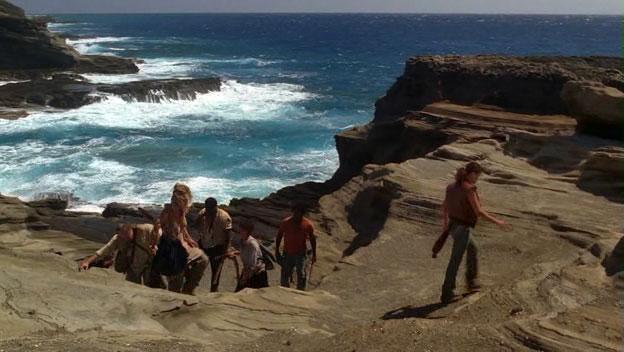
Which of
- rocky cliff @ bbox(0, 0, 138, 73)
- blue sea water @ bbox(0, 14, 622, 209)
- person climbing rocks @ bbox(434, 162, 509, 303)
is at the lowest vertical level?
Answer: blue sea water @ bbox(0, 14, 622, 209)

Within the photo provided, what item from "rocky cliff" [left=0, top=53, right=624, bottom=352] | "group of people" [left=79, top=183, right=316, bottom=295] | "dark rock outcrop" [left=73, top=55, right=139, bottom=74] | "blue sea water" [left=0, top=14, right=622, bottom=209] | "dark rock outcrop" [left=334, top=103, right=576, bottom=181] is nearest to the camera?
"rocky cliff" [left=0, top=53, right=624, bottom=352]

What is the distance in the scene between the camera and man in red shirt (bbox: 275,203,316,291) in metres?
8.00

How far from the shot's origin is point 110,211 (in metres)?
16.8

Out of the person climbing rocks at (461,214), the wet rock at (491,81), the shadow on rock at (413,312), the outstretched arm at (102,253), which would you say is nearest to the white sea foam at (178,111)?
the wet rock at (491,81)

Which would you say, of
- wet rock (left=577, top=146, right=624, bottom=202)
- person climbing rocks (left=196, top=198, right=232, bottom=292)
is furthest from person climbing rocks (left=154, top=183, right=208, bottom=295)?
wet rock (left=577, top=146, right=624, bottom=202)

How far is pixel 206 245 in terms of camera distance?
25.1ft

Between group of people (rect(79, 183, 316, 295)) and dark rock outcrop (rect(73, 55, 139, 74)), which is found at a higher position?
group of people (rect(79, 183, 316, 295))

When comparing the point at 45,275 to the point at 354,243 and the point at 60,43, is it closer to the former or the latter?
the point at 354,243

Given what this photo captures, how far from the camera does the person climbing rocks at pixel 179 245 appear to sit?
21.2 ft

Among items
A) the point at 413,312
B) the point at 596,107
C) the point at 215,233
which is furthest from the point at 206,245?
the point at 596,107

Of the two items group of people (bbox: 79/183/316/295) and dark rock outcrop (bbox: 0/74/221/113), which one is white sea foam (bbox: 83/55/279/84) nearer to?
dark rock outcrop (bbox: 0/74/221/113)

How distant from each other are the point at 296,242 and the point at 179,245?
6.25ft

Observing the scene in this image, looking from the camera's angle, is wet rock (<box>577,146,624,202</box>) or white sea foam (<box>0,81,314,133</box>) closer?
wet rock (<box>577,146,624,202</box>)

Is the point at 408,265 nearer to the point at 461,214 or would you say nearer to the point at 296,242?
the point at 296,242
